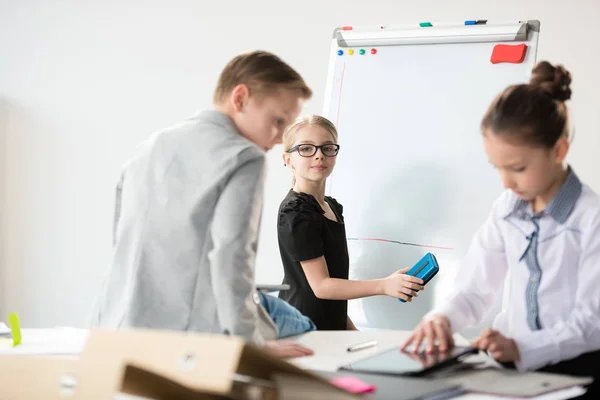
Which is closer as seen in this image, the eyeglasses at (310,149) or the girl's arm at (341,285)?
the girl's arm at (341,285)

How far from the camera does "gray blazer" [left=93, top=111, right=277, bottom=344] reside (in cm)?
125

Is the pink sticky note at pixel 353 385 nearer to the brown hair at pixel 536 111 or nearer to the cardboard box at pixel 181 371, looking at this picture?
the cardboard box at pixel 181 371

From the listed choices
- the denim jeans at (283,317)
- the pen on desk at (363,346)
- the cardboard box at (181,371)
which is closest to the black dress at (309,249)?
the denim jeans at (283,317)

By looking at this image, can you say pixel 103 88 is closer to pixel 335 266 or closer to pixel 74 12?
pixel 74 12

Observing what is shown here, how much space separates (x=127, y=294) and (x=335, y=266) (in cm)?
102

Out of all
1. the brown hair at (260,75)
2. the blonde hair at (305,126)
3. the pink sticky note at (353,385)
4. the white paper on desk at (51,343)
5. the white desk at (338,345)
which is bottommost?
the white paper on desk at (51,343)

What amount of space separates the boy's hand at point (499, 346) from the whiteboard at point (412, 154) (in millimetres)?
1195

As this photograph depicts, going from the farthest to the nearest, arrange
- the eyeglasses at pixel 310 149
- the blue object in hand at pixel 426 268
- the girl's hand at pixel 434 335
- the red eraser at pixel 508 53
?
the red eraser at pixel 508 53, the eyeglasses at pixel 310 149, the blue object in hand at pixel 426 268, the girl's hand at pixel 434 335

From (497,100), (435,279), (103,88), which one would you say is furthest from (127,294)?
(103,88)

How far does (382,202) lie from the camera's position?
2.55 metres

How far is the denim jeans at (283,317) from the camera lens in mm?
1514

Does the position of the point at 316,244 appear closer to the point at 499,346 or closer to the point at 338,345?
the point at 338,345

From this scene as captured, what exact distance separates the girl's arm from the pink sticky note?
98cm

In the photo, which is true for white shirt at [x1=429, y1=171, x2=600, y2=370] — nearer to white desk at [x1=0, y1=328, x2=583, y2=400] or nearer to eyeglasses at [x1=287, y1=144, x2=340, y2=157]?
white desk at [x1=0, y1=328, x2=583, y2=400]
